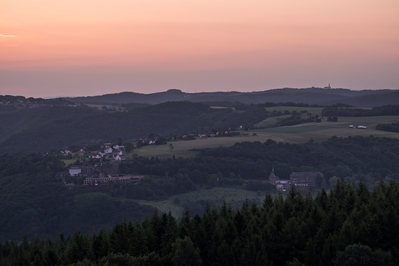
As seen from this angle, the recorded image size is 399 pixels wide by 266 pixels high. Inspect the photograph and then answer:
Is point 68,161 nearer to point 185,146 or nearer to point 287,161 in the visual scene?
point 185,146

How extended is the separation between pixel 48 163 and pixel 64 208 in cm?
2110

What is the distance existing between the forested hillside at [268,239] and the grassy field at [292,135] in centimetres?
9023

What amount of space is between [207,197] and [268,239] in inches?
2855

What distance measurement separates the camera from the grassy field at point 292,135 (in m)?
142

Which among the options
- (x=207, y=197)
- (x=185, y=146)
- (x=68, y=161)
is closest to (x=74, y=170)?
(x=68, y=161)

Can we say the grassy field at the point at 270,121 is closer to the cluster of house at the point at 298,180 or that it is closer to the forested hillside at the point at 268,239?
the cluster of house at the point at 298,180

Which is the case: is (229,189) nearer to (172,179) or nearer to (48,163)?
(172,179)

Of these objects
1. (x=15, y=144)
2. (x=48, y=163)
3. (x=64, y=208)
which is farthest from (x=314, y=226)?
(x=15, y=144)

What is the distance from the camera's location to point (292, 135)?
15388 centimetres

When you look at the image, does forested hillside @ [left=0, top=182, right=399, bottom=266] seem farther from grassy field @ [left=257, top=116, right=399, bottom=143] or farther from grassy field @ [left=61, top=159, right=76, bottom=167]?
grassy field @ [left=257, top=116, right=399, bottom=143]

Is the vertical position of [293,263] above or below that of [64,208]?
above

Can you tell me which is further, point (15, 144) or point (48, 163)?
point (15, 144)

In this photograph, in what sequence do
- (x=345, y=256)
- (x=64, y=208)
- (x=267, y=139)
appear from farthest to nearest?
(x=267, y=139) < (x=64, y=208) < (x=345, y=256)

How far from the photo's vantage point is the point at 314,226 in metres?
42.0
